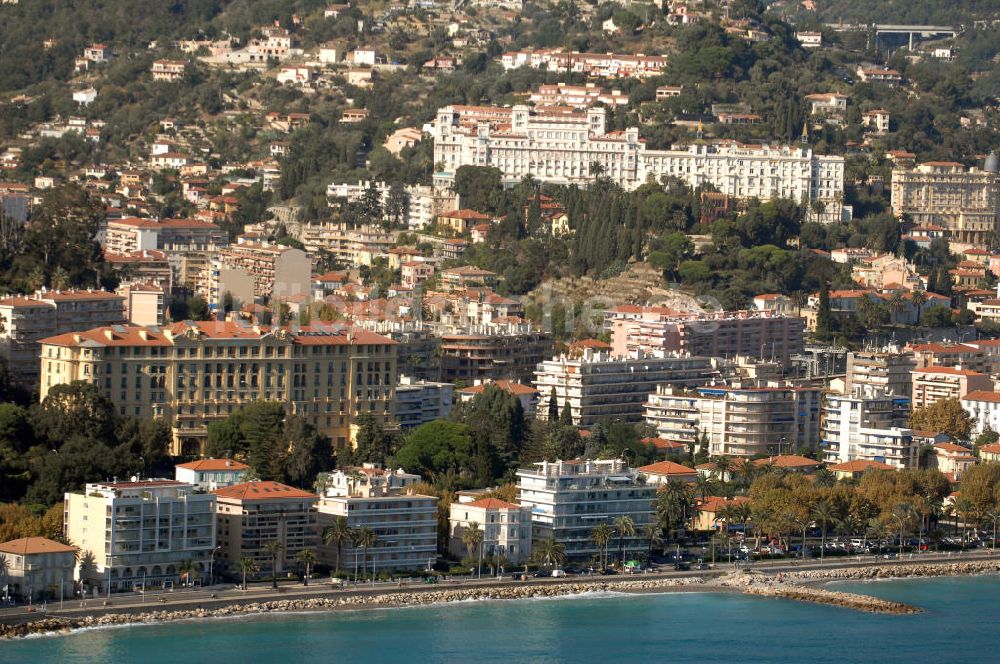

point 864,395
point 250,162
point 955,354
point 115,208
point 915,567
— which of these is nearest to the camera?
point 915,567

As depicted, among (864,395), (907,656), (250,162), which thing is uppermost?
(250,162)

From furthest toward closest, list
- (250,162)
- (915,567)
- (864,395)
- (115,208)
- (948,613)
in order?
1. (250,162)
2. (115,208)
3. (864,395)
4. (915,567)
5. (948,613)

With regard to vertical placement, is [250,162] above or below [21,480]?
above

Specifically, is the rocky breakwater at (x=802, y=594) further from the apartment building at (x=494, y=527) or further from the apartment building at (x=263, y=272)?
the apartment building at (x=263, y=272)

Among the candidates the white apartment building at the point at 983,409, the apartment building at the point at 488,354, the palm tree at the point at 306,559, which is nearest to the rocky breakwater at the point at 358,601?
the palm tree at the point at 306,559

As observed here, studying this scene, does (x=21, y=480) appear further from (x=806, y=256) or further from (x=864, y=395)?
(x=806, y=256)

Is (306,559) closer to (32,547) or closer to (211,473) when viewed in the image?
(211,473)

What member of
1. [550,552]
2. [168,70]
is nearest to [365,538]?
[550,552]

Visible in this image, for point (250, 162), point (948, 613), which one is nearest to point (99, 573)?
point (948, 613)
